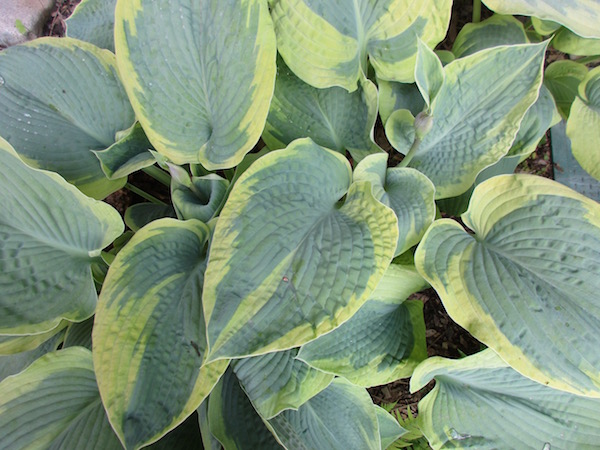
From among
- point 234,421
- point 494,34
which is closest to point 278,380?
point 234,421

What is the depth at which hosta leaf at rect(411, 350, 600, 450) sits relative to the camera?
0.81 meters

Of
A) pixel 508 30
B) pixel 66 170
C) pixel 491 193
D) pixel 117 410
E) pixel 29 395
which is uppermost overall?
pixel 508 30

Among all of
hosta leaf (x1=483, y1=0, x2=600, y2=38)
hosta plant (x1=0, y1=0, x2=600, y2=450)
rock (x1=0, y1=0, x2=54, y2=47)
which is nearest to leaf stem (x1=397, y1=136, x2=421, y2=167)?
hosta plant (x1=0, y1=0, x2=600, y2=450)

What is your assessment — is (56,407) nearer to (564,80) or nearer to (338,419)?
(338,419)

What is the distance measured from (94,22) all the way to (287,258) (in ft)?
2.83

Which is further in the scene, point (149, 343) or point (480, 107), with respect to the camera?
point (480, 107)

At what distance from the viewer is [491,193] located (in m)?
0.79

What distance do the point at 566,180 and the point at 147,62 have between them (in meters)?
1.22

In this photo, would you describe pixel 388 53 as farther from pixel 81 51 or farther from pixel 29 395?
pixel 29 395

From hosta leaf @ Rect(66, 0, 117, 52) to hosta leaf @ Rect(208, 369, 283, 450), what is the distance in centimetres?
86

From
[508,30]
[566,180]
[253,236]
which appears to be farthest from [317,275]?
[566,180]

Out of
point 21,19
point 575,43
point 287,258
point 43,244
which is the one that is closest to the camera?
point 287,258

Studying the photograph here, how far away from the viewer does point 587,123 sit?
1039 mm

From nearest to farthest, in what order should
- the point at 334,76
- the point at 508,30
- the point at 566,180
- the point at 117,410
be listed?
the point at 117,410 → the point at 334,76 → the point at 508,30 → the point at 566,180
